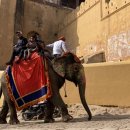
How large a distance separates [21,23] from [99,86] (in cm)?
1448

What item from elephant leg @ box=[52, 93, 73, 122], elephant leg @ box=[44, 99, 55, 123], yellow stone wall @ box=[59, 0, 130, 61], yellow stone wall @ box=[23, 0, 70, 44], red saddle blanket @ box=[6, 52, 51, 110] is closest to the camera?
elephant leg @ box=[52, 93, 73, 122]

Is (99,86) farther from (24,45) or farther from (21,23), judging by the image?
(21,23)

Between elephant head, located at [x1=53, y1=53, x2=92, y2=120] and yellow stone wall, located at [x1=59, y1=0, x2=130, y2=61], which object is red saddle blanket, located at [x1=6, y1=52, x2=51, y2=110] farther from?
yellow stone wall, located at [x1=59, y1=0, x2=130, y2=61]

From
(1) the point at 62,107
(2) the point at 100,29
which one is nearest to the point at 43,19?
(2) the point at 100,29

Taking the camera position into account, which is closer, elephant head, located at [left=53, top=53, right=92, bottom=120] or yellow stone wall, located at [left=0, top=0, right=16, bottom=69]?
elephant head, located at [left=53, top=53, right=92, bottom=120]

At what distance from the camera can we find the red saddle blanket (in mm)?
6781

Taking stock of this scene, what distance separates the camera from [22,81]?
699 cm

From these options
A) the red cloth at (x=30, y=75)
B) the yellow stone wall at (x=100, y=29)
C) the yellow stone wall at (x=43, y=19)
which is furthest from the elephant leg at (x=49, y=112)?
the yellow stone wall at (x=43, y=19)

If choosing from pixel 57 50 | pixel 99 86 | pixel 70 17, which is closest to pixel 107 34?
pixel 70 17

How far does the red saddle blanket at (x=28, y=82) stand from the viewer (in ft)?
22.2

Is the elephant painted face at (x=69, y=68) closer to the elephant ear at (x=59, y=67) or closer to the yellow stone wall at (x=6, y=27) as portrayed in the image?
the elephant ear at (x=59, y=67)

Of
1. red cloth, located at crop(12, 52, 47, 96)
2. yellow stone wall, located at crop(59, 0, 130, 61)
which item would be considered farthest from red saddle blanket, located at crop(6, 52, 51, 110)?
yellow stone wall, located at crop(59, 0, 130, 61)

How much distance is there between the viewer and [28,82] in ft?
22.7

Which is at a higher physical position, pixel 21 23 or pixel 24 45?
pixel 21 23
